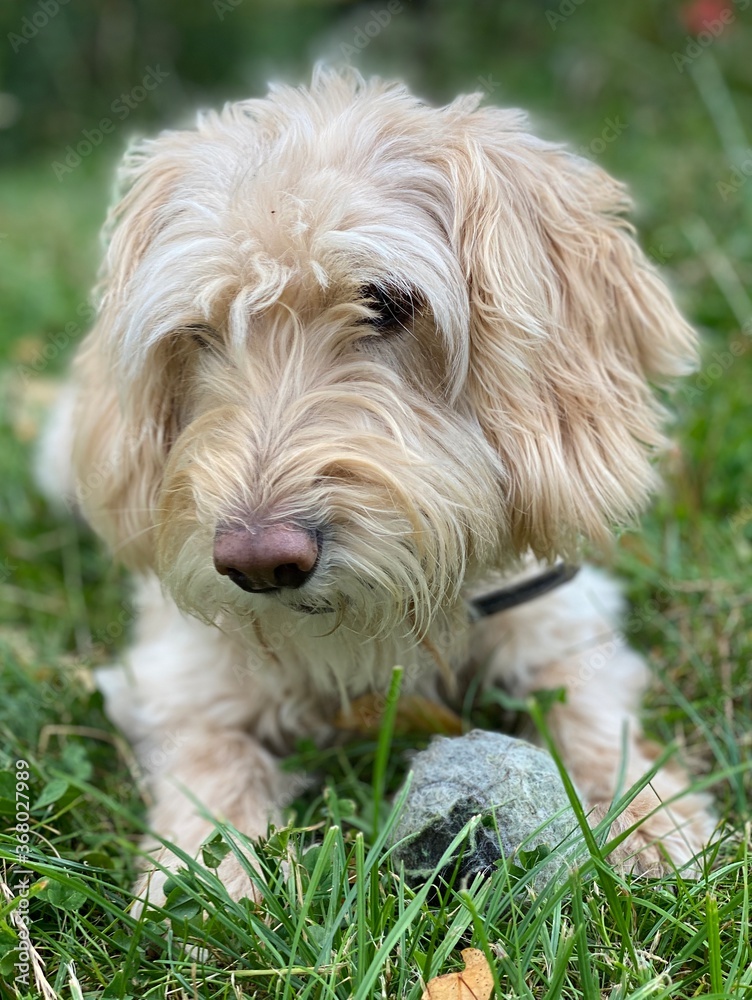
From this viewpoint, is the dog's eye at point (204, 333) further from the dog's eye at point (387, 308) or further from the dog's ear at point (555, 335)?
the dog's ear at point (555, 335)

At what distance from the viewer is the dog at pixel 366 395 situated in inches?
76.3

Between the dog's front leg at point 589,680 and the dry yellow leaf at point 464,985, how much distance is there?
64 centimetres

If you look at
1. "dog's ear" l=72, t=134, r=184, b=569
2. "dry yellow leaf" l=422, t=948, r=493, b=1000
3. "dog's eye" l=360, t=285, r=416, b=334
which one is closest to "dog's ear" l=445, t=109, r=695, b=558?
"dog's eye" l=360, t=285, r=416, b=334

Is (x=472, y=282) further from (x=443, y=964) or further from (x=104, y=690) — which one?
(x=104, y=690)

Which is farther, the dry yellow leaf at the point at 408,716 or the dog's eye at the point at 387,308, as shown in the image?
the dry yellow leaf at the point at 408,716

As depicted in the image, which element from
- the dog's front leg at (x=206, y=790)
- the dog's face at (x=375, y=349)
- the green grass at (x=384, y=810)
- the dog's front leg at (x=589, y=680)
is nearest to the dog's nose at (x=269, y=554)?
the dog's face at (x=375, y=349)

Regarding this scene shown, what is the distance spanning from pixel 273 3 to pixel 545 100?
11.8 feet

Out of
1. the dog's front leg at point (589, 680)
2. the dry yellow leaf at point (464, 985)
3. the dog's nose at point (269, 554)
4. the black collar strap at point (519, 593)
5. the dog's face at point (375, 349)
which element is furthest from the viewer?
the black collar strap at point (519, 593)

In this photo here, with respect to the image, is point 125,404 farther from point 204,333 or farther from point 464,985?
point 464,985

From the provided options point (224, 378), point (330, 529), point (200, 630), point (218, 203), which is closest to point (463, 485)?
point (330, 529)

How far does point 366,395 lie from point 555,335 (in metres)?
0.47

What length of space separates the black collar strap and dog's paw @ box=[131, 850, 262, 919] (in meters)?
0.82

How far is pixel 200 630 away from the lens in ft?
8.84

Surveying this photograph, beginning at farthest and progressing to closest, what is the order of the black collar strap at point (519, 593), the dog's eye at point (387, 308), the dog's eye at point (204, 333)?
the black collar strap at point (519, 593), the dog's eye at point (204, 333), the dog's eye at point (387, 308)
